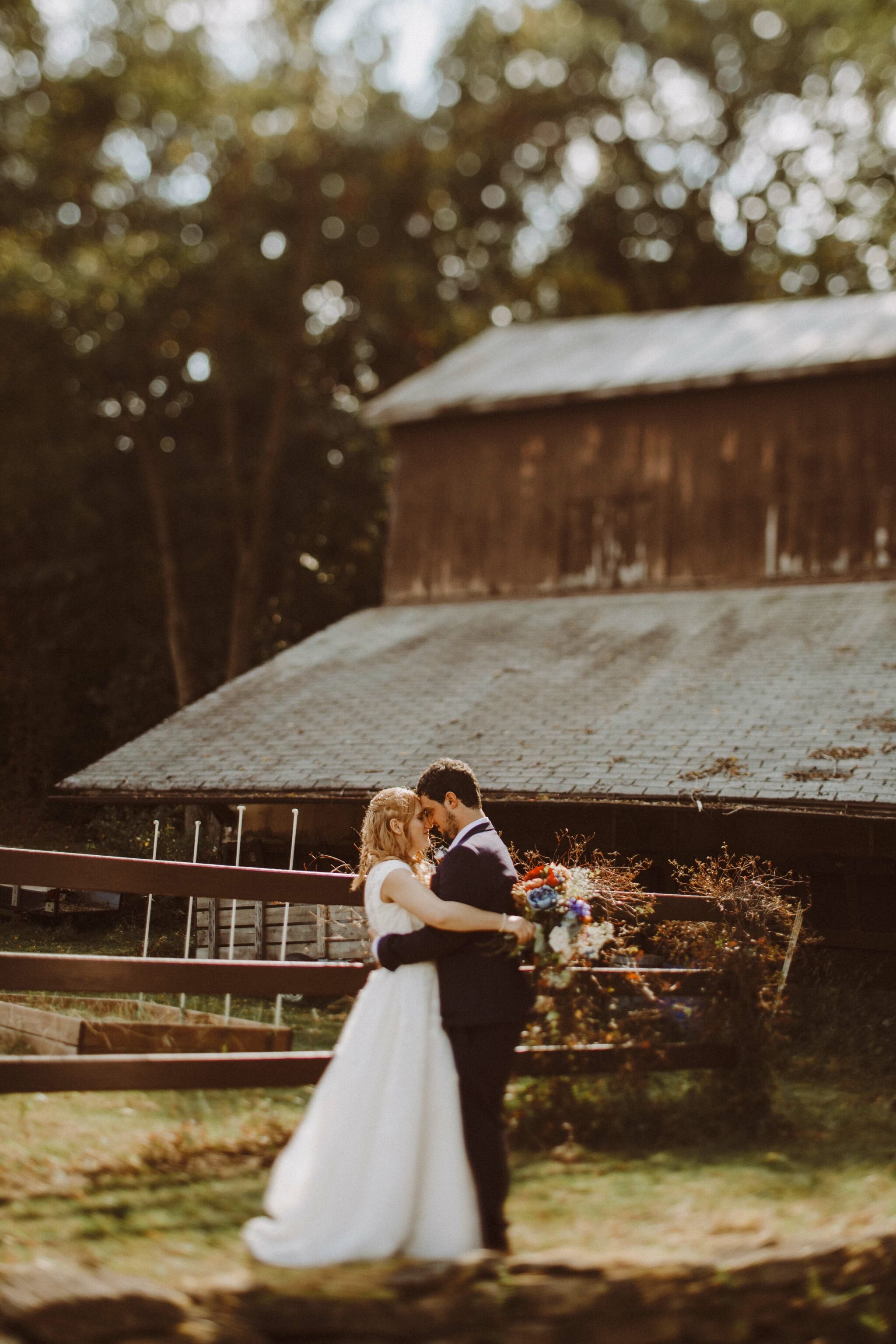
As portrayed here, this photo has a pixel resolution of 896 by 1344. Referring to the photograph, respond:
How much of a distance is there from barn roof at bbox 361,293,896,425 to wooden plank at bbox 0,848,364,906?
10.7 meters

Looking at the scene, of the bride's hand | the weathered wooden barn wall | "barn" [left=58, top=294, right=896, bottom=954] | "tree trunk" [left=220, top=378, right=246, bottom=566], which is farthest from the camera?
"tree trunk" [left=220, top=378, right=246, bottom=566]

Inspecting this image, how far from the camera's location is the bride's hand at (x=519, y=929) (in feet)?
14.8

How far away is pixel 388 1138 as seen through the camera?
4.17 m

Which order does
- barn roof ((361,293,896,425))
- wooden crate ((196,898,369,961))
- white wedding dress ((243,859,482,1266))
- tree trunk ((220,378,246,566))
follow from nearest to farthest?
white wedding dress ((243,859,482,1266)) → wooden crate ((196,898,369,961)) → barn roof ((361,293,896,425)) → tree trunk ((220,378,246,566))

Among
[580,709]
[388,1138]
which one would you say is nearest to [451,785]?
[388,1138]

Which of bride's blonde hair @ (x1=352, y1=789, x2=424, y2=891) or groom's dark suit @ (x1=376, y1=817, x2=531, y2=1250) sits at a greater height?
bride's blonde hair @ (x1=352, y1=789, x2=424, y2=891)

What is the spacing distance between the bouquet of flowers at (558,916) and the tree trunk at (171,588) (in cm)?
1393

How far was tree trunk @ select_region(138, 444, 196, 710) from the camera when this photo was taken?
748 inches

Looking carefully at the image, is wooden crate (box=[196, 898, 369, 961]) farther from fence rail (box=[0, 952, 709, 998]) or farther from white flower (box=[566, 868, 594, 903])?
white flower (box=[566, 868, 594, 903])

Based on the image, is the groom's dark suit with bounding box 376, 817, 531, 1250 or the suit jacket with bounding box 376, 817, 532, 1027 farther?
the suit jacket with bounding box 376, 817, 532, 1027

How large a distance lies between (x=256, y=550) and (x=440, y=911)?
51.3 feet

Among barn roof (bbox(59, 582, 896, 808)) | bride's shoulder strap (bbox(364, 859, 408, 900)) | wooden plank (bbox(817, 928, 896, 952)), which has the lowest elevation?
wooden plank (bbox(817, 928, 896, 952))

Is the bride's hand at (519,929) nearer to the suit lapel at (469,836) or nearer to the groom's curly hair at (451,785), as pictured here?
the suit lapel at (469,836)

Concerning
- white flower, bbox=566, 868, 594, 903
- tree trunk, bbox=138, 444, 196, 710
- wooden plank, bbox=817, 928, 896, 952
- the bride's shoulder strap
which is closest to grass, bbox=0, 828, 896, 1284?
white flower, bbox=566, 868, 594, 903
